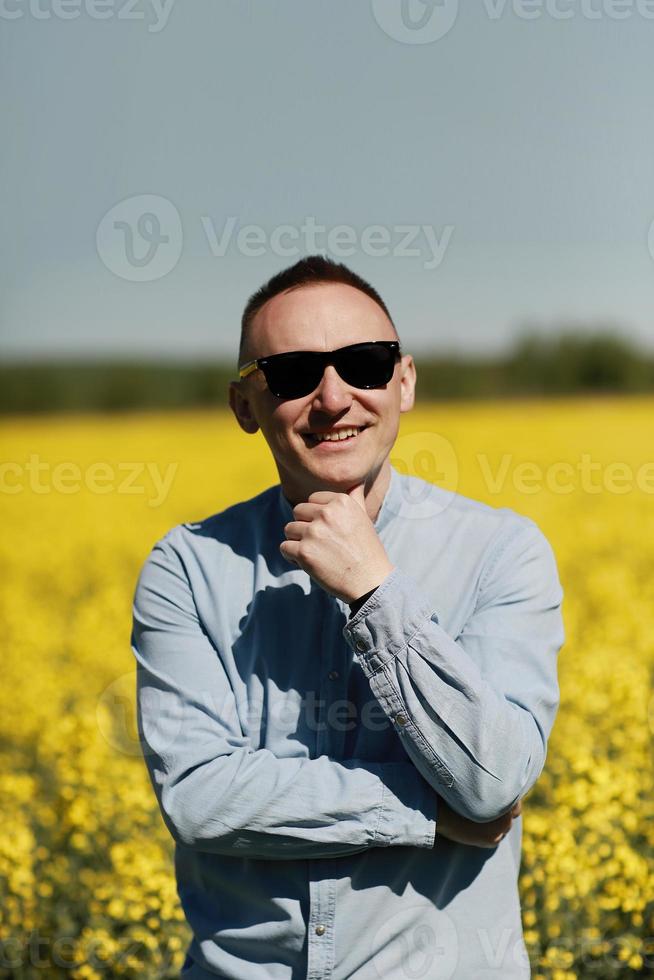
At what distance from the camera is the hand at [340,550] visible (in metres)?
1.57

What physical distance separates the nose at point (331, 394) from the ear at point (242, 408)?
22 cm

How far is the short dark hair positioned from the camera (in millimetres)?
1796

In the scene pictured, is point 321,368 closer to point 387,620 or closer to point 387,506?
point 387,506

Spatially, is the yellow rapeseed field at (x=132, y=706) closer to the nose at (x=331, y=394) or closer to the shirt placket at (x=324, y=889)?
the shirt placket at (x=324, y=889)

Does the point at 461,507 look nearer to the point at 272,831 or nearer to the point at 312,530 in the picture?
the point at 312,530

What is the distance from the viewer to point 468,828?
1642mm

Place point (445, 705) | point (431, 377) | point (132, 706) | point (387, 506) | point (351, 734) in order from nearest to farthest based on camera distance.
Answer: point (445, 705) < point (351, 734) < point (387, 506) < point (132, 706) < point (431, 377)

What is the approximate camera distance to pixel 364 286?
6.06ft

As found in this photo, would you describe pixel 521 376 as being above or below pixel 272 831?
above

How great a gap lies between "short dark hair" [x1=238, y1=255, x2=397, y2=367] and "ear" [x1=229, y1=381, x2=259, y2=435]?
7cm

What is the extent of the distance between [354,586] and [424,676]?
16 centimetres

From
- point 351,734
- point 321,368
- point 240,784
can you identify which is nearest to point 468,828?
point 351,734

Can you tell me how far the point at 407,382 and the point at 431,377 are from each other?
15.0 m

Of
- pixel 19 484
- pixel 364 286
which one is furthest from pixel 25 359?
pixel 364 286
